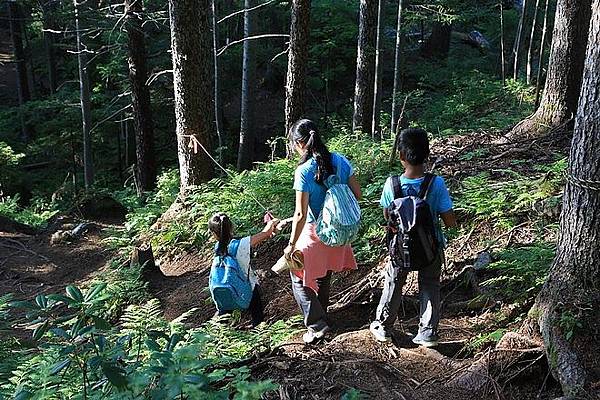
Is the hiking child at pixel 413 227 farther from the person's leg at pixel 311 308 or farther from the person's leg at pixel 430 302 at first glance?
the person's leg at pixel 311 308

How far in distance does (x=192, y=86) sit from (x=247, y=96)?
5762mm

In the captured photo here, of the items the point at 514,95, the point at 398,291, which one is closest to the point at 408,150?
the point at 398,291

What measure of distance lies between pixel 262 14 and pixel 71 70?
8.49 m

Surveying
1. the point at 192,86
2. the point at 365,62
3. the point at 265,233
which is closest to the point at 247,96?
the point at 365,62

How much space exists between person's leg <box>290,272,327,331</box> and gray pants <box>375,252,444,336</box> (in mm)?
631

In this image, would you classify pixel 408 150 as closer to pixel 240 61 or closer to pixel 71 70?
pixel 240 61

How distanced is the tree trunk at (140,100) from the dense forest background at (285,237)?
50 millimetres

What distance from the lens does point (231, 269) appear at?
574 cm

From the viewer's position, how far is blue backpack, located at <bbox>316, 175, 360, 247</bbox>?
4629 mm

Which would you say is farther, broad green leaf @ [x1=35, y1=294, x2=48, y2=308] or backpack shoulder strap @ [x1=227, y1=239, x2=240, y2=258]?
backpack shoulder strap @ [x1=227, y1=239, x2=240, y2=258]

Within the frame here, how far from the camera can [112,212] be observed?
45.0ft

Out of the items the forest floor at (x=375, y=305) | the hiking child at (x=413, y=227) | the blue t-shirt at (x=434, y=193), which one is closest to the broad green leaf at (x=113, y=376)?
the forest floor at (x=375, y=305)

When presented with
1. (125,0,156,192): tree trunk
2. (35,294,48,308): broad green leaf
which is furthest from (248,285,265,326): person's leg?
(125,0,156,192): tree trunk

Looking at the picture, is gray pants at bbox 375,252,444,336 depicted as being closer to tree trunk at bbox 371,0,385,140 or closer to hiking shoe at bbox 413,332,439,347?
hiking shoe at bbox 413,332,439,347
